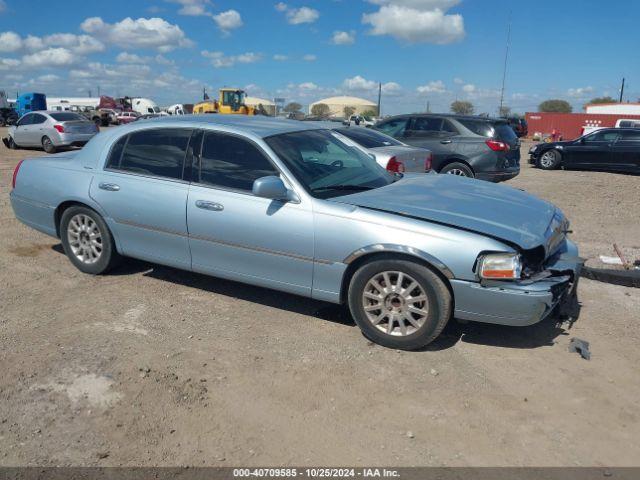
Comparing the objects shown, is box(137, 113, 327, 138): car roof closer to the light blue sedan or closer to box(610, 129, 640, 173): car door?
the light blue sedan

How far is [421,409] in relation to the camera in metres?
3.20

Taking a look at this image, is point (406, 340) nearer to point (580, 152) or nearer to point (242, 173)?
point (242, 173)

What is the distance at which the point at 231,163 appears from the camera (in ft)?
14.6

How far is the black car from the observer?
15852mm

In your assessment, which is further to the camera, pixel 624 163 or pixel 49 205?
pixel 624 163

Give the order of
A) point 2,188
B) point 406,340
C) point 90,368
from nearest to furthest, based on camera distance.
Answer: point 90,368 → point 406,340 → point 2,188

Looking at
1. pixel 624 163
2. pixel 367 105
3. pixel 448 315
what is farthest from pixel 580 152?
pixel 367 105

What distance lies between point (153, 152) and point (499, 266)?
313 cm

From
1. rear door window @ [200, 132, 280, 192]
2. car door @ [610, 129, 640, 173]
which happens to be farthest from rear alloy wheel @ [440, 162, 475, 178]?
car door @ [610, 129, 640, 173]

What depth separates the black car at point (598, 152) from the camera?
15.9 meters

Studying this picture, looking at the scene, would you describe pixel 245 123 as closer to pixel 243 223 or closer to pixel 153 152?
pixel 153 152

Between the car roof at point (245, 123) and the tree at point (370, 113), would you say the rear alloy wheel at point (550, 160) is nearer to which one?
the car roof at point (245, 123)

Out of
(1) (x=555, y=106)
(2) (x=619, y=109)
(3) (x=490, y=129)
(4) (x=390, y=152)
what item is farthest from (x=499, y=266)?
(1) (x=555, y=106)

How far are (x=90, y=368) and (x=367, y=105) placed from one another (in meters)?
101
